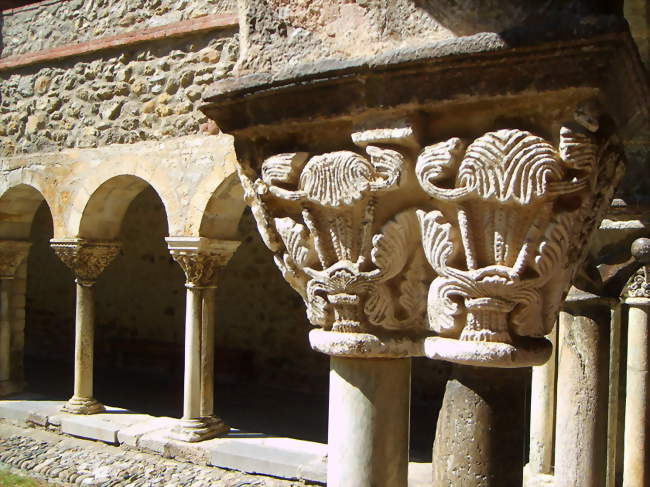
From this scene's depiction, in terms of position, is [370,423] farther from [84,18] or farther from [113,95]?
[84,18]

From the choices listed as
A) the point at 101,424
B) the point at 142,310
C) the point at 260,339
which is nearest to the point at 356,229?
the point at 101,424

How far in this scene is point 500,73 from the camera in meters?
1.28

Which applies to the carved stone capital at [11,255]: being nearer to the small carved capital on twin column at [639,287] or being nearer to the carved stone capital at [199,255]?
the carved stone capital at [199,255]

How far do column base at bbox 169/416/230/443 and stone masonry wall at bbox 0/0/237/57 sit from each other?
3.95m

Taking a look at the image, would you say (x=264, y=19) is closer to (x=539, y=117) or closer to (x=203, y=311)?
(x=539, y=117)

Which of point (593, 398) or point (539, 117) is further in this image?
point (593, 398)

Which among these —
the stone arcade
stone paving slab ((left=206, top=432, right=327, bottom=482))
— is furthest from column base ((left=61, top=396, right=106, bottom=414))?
the stone arcade

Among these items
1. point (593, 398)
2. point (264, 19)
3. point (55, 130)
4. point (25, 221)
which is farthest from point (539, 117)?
point (25, 221)

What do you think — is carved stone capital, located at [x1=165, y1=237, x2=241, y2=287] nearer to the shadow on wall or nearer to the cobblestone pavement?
the cobblestone pavement

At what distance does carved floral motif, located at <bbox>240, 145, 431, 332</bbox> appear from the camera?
145 centimetres

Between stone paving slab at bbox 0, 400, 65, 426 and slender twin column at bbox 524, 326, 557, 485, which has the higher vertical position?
slender twin column at bbox 524, 326, 557, 485

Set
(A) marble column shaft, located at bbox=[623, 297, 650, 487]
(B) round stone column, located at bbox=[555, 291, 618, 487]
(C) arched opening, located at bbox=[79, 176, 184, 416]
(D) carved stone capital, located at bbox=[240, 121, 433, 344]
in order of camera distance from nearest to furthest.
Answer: (D) carved stone capital, located at bbox=[240, 121, 433, 344] < (B) round stone column, located at bbox=[555, 291, 618, 487] < (A) marble column shaft, located at bbox=[623, 297, 650, 487] < (C) arched opening, located at bbox=[79, 176, 184, 416]

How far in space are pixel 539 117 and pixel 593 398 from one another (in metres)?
2.45

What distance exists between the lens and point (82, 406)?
23.4 feet
